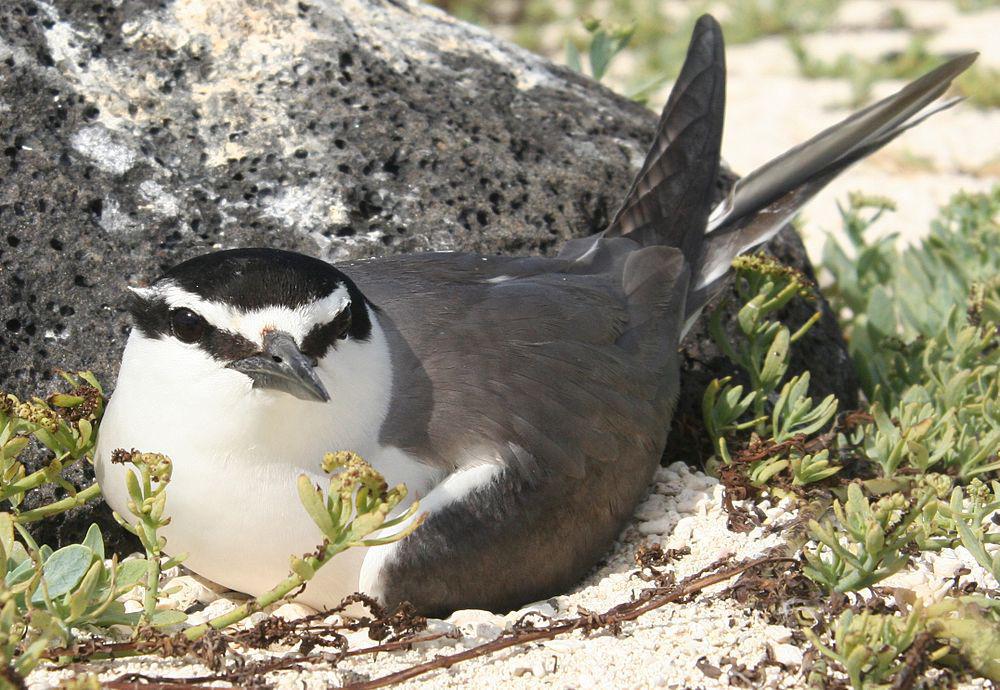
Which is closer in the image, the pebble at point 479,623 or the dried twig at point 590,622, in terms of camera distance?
the dried twig at point 590,622

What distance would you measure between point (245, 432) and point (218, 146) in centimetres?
145

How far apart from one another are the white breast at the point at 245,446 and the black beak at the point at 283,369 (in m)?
0.06

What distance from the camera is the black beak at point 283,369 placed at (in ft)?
8.89

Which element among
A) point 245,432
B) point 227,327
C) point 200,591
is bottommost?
point 200,591

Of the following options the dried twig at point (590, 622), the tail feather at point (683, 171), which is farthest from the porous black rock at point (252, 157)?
the dried twig at point (590, 622)

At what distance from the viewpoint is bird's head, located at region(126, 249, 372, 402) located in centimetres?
277

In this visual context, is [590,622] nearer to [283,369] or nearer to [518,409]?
[518,409]

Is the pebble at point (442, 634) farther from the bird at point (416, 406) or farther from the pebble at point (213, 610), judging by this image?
the pebble at point (213, 610)

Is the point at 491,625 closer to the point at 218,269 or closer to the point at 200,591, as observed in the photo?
the point at 200,591

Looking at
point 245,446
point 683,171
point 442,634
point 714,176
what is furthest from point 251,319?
point 714,176

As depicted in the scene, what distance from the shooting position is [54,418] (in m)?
3.04

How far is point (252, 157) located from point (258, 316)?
1345 mm

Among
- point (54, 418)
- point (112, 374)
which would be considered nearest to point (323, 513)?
point (54, 418)

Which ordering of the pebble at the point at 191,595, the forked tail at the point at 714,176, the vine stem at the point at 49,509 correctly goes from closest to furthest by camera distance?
1. the vine stem at the point at 49,509
2. the pebble at the point at 191,595
3. the forked tail at the point at 714,176
